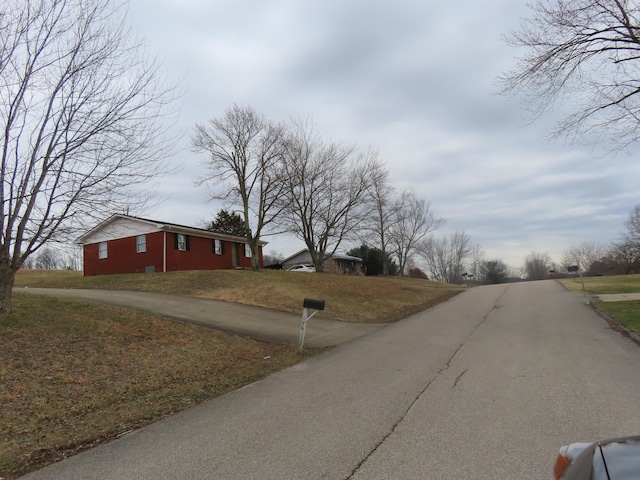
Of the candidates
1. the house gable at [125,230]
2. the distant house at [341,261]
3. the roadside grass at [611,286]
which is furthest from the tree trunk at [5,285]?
the distant house at [341,261]

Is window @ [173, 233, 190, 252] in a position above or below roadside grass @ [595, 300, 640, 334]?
above

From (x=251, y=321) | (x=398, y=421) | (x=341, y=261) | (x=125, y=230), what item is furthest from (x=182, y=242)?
(x=341, y=261)

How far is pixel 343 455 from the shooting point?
13.0 ft

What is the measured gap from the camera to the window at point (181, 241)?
2898cm

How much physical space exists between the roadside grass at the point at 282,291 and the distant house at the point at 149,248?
379cm

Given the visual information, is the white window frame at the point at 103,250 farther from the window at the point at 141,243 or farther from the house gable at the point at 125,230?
the window at the point at 141,243

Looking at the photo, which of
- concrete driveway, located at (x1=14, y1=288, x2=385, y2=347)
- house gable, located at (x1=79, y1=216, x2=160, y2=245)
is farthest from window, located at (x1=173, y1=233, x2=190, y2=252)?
concrete driveway, located at (x1=14, y1=288, x2=385, y2=347)

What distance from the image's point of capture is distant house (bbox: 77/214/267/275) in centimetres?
2805

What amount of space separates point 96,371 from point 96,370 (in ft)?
0.16

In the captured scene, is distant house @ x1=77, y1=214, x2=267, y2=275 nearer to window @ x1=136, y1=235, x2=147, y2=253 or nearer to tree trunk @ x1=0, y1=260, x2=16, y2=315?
window @ x1=136, y1=235, x2=147, y2=253

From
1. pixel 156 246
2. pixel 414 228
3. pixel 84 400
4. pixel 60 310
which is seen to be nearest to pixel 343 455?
pixel 84 400

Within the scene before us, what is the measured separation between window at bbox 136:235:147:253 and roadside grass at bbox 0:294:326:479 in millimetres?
17936

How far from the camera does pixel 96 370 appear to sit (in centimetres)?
718

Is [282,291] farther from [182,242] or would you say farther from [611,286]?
[611,286]
